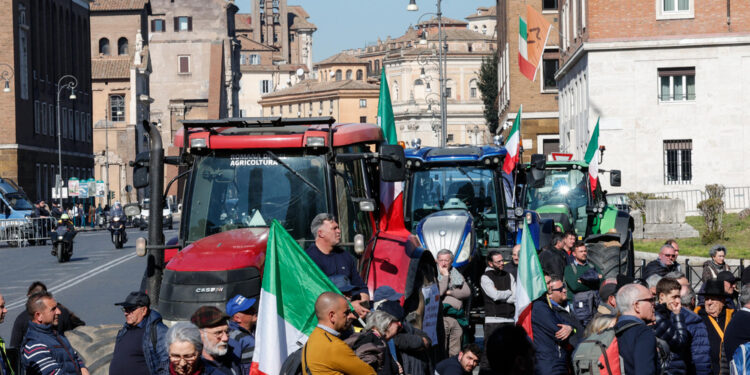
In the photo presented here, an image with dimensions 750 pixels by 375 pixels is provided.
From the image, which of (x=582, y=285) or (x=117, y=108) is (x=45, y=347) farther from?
(x=117, y=108)

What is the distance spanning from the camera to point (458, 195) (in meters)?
18.7

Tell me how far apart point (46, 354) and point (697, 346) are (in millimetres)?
5067

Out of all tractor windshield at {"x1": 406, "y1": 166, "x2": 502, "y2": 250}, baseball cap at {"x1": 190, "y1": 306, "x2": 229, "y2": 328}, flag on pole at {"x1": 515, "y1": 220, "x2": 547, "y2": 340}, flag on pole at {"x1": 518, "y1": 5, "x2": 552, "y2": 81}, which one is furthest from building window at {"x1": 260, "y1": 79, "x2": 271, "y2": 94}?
baseball cap at {"x1": 190, "y1": 306, "x2": 229, "y2": 328}

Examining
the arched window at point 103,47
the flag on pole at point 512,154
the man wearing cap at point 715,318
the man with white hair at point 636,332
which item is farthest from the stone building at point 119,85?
the man with white hair at point 636,332

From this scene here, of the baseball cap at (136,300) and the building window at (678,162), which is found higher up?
the building window at (678,162)

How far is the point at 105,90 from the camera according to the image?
105750mm

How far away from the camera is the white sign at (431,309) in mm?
11688

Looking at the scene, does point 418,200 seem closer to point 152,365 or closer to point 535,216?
point 535,216

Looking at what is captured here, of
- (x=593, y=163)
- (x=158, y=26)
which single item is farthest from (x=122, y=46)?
(x=593, y=163)

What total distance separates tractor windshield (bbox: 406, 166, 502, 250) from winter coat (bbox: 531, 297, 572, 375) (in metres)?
8.08

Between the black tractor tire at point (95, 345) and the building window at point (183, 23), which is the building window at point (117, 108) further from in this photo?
the black tractor tire at point (95, 345)

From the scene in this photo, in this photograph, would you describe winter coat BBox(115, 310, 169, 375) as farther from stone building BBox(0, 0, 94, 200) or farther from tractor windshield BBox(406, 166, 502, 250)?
stone building BBox(0, 0, 94, 200)

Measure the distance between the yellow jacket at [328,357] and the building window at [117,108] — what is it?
3926 inches

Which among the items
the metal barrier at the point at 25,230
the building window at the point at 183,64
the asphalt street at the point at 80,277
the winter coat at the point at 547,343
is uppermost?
the building window at the point at 183,64
